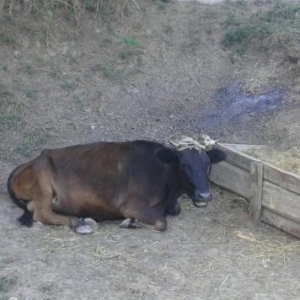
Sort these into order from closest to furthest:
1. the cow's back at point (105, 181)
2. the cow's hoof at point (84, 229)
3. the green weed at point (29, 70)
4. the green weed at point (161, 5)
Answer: the cow's hoof at point (84, 229) → the cow's back at point (105, 181) → the green weed at point (29, 70) → the green weed at point (161, 5)

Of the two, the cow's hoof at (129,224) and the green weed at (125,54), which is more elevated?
the green weed at (125,54)

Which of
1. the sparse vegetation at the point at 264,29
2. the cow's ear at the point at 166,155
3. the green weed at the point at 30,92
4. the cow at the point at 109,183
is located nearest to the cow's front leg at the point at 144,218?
the cow at the point at 109,183

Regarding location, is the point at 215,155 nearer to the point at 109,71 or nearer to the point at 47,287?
the point at 47,287

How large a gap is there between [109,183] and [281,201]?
1.85 meters

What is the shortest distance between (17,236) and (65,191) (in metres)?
0.86

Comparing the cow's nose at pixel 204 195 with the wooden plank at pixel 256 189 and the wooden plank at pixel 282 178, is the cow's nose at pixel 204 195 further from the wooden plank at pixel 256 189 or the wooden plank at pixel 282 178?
the wooden plank at pixel 282 178

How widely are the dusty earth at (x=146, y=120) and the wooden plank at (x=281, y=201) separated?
0.82 ft

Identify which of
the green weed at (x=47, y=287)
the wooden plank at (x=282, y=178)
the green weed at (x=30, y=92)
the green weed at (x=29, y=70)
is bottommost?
the green weed at (x=30, y=92)

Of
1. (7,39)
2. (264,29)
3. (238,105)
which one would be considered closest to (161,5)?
(264,29)

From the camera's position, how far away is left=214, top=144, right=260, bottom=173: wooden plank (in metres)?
8.47

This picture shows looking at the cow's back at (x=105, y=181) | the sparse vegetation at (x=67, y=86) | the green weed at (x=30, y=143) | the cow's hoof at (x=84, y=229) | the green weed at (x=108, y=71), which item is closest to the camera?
the cow's hoof at (x=84, y=229)

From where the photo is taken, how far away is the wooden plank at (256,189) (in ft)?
26.8

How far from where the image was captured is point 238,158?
862cm

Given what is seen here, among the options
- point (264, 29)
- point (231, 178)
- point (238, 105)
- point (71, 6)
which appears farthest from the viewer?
point (71, 6)
